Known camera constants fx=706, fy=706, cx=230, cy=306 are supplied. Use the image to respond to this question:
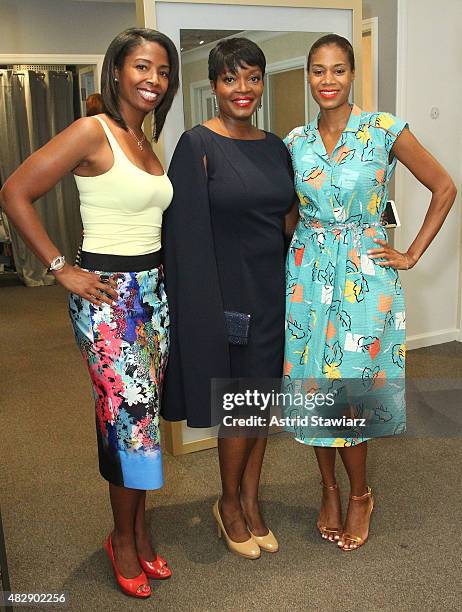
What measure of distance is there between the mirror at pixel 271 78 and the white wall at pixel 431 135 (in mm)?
1417

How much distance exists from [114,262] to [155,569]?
3.19 ft

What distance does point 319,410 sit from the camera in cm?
226

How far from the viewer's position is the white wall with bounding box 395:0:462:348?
4.04m

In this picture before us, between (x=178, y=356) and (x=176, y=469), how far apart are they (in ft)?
3.22

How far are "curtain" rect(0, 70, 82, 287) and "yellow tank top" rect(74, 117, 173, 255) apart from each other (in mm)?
5320

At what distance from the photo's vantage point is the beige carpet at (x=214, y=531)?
2.08 meters

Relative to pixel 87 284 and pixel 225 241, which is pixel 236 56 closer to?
pixel 225 241

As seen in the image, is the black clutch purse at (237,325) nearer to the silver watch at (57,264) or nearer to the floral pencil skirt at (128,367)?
the floral pencil skirt at (128,367)

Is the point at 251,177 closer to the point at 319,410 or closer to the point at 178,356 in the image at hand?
the point at 178,356

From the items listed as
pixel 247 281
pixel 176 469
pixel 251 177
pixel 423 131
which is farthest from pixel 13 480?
pixel 423 131

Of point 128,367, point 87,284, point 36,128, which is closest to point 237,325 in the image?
point 128,367

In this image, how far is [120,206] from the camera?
1837 mm

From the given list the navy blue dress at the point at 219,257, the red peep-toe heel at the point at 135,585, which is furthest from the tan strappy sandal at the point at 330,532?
the red peep-toe heel at the point at 135,585

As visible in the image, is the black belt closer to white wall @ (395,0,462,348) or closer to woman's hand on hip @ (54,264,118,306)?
woman's hand on hip @ (54,264,118,306)
